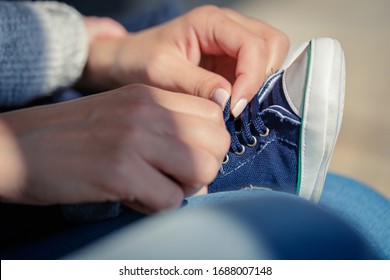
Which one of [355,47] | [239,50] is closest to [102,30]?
[239,50]

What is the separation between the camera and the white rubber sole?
67cm

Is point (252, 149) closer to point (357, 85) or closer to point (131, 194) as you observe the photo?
point (131, 194)

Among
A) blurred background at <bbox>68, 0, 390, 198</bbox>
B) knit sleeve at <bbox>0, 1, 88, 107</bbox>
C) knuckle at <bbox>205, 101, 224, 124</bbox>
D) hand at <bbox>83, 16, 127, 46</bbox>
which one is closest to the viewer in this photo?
knuckle at <bbox>205, 101, 224, 124</bbox>

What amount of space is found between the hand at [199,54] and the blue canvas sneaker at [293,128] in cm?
4

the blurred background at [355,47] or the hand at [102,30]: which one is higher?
the hand at [102,30]

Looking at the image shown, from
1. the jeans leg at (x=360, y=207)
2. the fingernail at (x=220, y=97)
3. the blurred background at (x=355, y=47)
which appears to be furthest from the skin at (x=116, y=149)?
the blurred background at (x=355, y=47)

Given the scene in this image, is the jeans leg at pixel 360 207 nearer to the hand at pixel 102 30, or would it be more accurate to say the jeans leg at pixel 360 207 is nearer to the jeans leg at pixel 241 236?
the jeans leg at pixel 241 236

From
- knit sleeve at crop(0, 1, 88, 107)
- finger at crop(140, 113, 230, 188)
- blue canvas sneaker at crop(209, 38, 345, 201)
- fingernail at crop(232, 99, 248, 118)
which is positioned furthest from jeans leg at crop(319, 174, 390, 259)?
knit sleeve at crop(0, 1, 88, 107)

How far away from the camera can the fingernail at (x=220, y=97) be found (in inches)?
27.2

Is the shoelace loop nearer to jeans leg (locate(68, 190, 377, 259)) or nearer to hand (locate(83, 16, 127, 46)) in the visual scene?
jeans leg (locate(68, 190, 377, 259))

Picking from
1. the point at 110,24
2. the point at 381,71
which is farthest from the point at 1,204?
the point at 381,71

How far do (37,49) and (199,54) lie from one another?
24cm

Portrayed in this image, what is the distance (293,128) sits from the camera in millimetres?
706

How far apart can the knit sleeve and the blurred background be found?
46 cm
